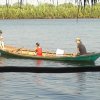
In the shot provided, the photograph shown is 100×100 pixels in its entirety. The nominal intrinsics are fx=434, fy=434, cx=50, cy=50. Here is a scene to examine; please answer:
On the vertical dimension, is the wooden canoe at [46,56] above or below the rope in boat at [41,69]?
below

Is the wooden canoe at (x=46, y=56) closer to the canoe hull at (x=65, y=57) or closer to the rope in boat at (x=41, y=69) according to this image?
the canoe hull at (x=65, y=57)

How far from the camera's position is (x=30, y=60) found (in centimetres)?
3297

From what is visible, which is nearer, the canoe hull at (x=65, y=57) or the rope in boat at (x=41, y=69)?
the rope in boat at (x=41, y=69)

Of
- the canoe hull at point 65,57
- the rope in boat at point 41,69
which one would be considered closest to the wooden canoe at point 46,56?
the canoe hull at point 65,57

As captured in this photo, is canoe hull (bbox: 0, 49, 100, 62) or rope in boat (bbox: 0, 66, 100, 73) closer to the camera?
rope in boat (bbox: 0, 66, 100, 73)

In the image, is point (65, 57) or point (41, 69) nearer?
point (41, 69)

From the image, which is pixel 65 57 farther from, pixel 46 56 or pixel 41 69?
pixel 41 69

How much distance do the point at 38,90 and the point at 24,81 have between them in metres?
2.98

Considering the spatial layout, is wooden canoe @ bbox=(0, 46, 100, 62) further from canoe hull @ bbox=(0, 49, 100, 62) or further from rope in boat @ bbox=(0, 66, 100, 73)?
rope in boat @ bbox=(0, 66, 100, 73)

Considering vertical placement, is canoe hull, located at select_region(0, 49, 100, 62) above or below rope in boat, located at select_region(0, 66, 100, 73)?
below

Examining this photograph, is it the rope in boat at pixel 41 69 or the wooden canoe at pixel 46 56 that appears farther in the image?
the wooden canoe at pixel 46 56

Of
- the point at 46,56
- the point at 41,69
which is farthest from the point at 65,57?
the point at 41,69

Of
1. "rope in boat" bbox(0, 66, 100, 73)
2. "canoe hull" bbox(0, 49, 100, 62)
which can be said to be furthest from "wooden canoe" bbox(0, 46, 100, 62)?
"rope in boat" bbox(0, 66, 100, 73)

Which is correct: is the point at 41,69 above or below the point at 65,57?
above
